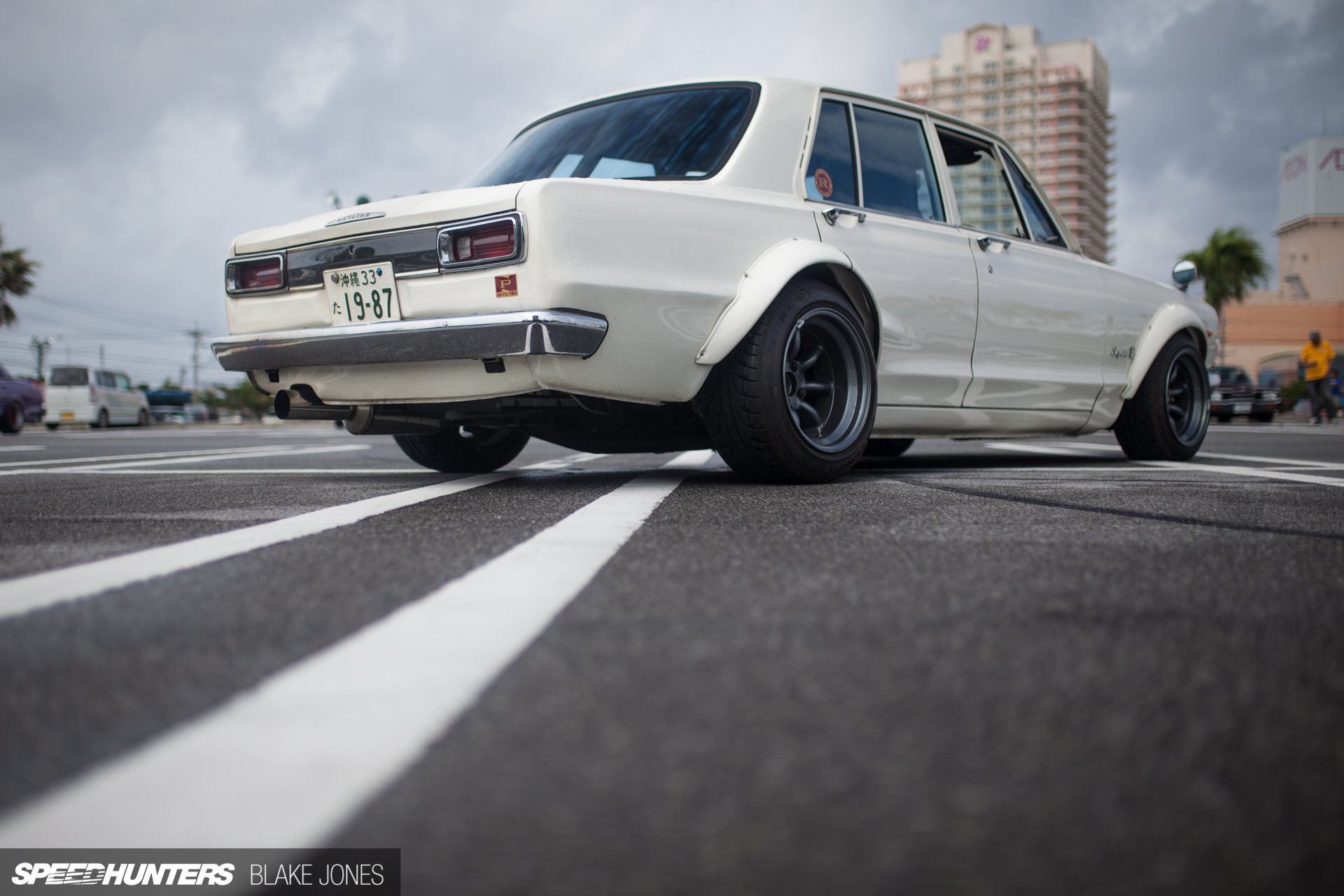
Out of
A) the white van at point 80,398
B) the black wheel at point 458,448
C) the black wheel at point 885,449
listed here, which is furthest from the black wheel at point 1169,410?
the white van at point 80,398

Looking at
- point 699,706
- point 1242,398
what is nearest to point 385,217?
point 699,706

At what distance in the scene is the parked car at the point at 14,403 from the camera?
2341cm

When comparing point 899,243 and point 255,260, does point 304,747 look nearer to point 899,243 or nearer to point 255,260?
point 255,260

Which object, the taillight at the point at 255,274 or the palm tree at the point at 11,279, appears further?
the palm tree at the point at 11,279

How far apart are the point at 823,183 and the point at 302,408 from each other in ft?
7.40

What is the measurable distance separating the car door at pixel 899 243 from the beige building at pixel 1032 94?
134 meters

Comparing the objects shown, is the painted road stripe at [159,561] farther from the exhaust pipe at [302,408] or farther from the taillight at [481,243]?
the exhaust pipe at [302,408]

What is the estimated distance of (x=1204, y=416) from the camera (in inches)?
265

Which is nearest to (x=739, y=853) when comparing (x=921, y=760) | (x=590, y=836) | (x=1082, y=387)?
(x=590, y=836)

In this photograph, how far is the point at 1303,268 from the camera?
104 meters

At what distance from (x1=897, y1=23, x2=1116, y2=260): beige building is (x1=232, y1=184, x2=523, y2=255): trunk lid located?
136 meters

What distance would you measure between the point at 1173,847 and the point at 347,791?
0.70 metres

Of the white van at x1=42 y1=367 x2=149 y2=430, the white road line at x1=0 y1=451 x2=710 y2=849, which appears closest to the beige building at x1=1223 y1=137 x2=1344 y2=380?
the white van at x1=42 y1=367 x2=149 y2=430

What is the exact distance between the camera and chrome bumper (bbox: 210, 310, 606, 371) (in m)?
3.45
